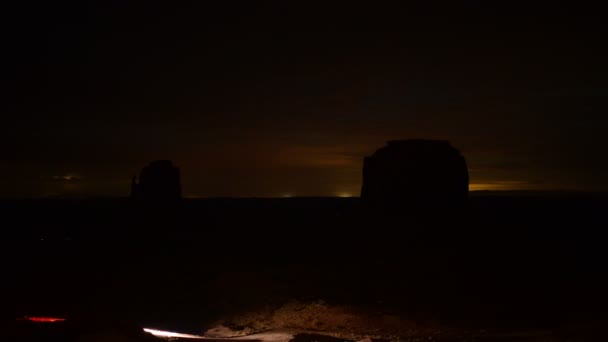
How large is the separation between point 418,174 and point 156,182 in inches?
1955

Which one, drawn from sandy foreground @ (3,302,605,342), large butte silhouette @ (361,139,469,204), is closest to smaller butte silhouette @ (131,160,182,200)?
large butte silhouette @ (361,139,469,204)

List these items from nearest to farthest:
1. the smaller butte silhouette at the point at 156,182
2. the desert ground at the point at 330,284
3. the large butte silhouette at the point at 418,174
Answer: the desert ground at the point at 330,284 < the large butte silhouette at the point at 418,174 < the smaller butte silhouette at the point at 156,182

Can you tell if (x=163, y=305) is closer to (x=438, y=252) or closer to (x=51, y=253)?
(x=438, y=252)

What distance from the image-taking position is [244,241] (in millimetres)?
99250

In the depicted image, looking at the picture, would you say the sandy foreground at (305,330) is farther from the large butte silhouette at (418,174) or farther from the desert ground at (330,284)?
the large butte silhouette at (418,174)

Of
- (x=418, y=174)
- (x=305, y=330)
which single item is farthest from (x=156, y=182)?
(x=305, y=330)

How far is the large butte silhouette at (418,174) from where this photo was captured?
243ft

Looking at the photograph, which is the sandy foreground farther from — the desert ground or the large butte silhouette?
the large butte silhouette

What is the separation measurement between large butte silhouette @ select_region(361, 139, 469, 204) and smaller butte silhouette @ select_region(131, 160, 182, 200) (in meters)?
41.9

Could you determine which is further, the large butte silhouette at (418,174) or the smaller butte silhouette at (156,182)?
the smaller butte silhouette at (156,182)

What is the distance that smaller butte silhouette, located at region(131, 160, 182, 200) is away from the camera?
10425cm

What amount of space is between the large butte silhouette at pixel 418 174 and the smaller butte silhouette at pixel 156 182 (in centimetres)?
4187

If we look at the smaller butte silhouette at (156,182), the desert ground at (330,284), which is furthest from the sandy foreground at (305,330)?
the smaller butte silhouette at (156,182)

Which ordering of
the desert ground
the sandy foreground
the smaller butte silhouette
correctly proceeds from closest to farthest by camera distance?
1. the sandy foreground
2. the desert ground
3. the smaller butte silhouette
